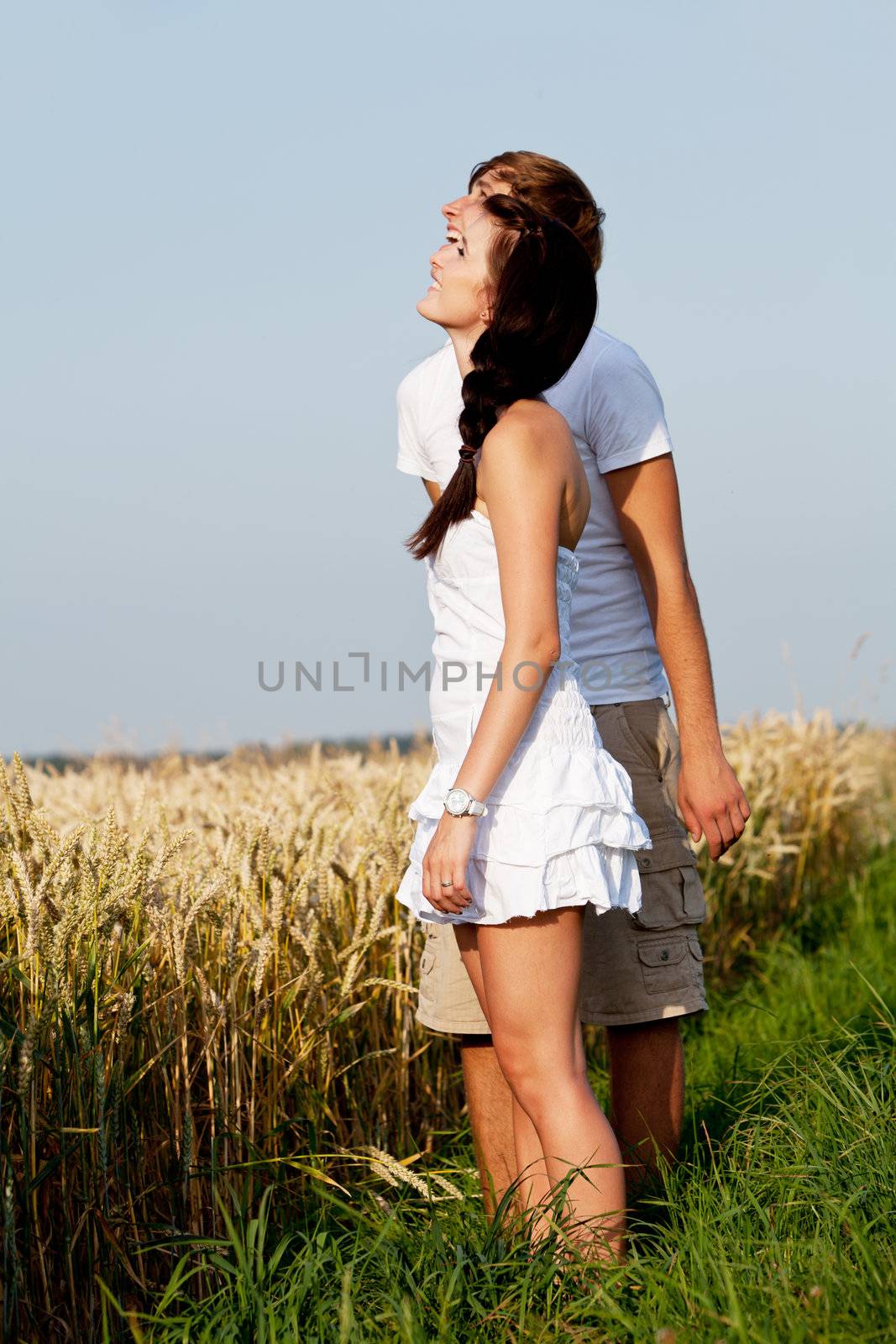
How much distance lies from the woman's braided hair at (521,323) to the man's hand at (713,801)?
72cm

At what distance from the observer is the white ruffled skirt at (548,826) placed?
1.88 metres

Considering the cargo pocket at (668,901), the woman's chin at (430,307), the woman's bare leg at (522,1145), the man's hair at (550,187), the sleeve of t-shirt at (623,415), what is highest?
the man's hair at (550,187)

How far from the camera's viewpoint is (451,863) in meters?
1.85

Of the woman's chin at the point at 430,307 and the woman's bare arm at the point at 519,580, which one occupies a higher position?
the woman's chin at the point at 430,307

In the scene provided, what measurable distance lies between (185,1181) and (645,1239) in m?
0.80

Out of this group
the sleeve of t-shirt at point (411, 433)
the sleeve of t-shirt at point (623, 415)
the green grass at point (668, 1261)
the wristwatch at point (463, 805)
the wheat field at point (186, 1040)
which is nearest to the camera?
the green grass at point (668, 1261)

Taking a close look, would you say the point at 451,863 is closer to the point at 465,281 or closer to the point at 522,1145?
the point at 522,1145

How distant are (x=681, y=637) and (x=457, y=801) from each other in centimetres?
76

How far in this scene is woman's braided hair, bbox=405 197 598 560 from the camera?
1.98m

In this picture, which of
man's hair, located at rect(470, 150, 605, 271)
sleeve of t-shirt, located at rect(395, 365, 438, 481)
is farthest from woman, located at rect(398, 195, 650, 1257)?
sleeve of t-shirt, located at rect(395, 365, 438, 481)

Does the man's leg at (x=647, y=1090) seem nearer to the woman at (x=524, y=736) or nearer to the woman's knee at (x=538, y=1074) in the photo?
the woman at (x=524, y=736)

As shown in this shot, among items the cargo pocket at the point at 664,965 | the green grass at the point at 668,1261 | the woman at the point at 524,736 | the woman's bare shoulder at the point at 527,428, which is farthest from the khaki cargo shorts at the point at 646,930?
the woman's bare shoulder at the point at 527,428

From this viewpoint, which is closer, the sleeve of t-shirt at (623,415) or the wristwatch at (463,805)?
the wristwatch at (463,805)

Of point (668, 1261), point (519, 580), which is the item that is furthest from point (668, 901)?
point (519, 580)
